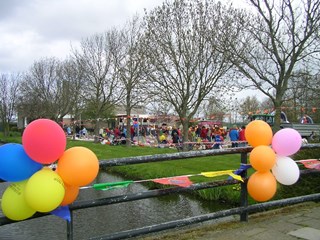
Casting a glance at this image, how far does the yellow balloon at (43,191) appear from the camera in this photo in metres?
2.97

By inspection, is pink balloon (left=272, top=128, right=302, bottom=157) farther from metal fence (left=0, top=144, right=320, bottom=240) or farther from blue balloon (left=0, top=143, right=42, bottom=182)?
blue balloon (left=0, top=143, right=42, bottom=182)

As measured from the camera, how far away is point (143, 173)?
14.9m

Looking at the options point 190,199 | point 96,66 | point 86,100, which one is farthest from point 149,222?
point 86,100

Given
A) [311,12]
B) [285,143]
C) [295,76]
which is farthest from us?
[295,76]

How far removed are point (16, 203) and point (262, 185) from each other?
273cm

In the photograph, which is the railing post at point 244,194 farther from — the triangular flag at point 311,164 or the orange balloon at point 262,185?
the triangular flag at point 311,164

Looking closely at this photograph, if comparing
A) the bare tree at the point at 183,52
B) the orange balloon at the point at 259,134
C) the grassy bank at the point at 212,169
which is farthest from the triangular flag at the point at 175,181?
the bare tree at the point at 183,52

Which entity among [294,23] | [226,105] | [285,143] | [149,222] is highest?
[294,23]

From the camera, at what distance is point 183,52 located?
1886 centimetres

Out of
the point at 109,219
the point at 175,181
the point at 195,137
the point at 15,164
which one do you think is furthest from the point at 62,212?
A: the point at 195,137

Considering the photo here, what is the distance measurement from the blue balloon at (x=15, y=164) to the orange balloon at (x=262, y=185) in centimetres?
257

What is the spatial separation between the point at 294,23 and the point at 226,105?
8193 millimetres

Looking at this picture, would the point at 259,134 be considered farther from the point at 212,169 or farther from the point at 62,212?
the point at 212,169

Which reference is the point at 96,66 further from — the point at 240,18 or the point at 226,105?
the point at 240,18
